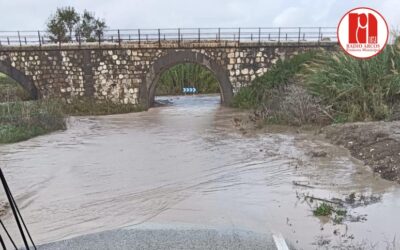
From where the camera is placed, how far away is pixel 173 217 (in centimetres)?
651

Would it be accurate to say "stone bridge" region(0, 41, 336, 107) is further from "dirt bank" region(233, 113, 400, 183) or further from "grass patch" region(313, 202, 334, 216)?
"grass patch" region(313, 202, 334, 216)

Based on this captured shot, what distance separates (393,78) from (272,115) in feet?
13.9

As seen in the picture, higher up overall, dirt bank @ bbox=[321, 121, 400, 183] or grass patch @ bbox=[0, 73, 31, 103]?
grass patch @ bbox=[0, 73, 31, 103]

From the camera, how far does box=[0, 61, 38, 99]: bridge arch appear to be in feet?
81.0

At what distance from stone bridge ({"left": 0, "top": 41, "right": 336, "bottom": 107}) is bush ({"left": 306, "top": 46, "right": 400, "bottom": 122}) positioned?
9.92 m

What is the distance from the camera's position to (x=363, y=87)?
14.1 m

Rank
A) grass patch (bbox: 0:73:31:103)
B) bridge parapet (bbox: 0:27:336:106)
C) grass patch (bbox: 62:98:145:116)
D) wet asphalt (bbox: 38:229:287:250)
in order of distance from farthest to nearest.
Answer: bridge parapet (bbox: 0:27:336:106) < grass patch (bbox: 62:98:145:116) < grass patch (bbox: 0:73:31:103) < wet asphalt (bbox: 38:229:287:250)

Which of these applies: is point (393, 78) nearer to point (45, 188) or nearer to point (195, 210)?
point (195, 210)

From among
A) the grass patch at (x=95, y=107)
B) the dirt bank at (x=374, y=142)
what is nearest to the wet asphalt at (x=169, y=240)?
the dirt bank at (x=374, y=142)

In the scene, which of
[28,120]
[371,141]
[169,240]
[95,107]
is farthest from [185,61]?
[169,240]

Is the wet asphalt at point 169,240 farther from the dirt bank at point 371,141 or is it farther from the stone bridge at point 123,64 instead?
the stone bridge at point 123,64

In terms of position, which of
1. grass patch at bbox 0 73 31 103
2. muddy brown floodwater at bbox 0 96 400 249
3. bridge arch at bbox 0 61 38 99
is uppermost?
bridge arch at bbox 0 61 38 99

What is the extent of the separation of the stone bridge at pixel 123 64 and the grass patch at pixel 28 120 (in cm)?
724

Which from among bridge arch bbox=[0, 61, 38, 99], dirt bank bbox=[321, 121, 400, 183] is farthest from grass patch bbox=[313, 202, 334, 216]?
bridge arch bbox=[0, 61, 38, 99]
